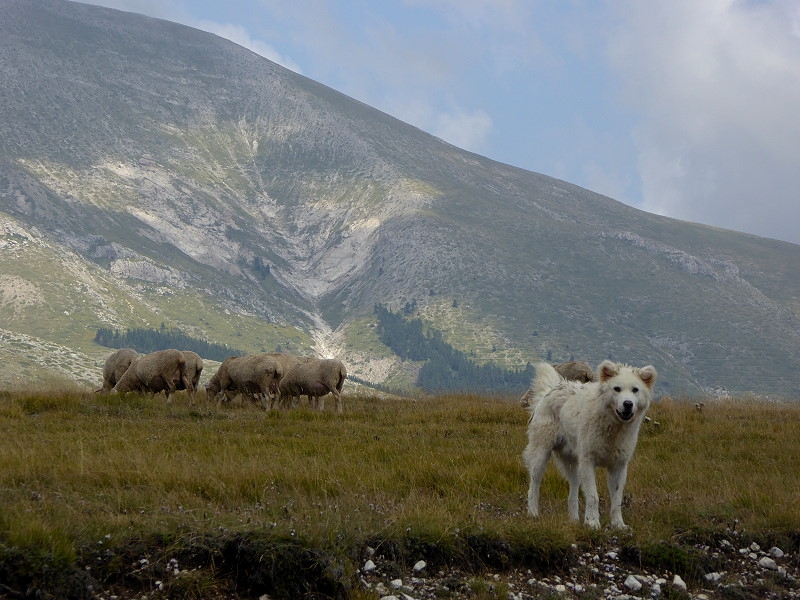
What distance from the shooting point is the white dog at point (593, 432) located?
34.3 ft

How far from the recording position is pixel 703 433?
18562 millimetres

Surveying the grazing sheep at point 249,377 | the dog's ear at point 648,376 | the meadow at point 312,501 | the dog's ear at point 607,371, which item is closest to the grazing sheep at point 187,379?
the grazing sheep at point 249,377

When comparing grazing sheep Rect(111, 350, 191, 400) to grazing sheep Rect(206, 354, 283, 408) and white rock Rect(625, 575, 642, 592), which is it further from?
white rock Rect(625, 575, 642, 592)

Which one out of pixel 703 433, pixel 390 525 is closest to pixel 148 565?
pixel 390 525

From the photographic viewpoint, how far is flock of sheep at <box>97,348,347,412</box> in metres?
26.8

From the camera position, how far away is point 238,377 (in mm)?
29000

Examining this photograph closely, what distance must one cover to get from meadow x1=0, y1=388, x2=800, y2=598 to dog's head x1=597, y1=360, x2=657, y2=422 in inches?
57.8

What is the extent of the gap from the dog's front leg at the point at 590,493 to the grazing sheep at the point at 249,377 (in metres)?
18.8

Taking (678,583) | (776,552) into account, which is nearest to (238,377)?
(776,552)

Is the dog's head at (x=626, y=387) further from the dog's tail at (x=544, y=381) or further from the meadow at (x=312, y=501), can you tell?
the meadow at (x=312, y=501)

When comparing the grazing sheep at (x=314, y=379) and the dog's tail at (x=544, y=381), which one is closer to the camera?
the dog's tail at (x=544, y=381)

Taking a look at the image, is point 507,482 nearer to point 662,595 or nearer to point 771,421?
point 662,595

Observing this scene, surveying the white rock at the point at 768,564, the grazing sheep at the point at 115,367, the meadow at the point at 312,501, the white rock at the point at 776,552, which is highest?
the white rock at the point at 776,552

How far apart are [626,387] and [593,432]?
0.74 metres
